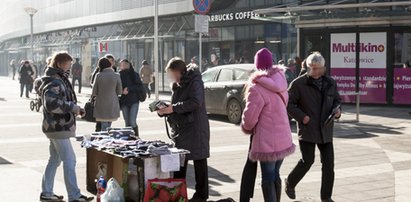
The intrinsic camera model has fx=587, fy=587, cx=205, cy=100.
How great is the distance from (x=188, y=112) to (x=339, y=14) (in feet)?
46.3

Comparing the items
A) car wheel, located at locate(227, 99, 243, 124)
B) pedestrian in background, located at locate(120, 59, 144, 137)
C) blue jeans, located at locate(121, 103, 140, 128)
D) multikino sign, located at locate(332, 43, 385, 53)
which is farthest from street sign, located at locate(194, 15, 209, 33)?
multikino sign, located at locate(332, 43, 385, 53)

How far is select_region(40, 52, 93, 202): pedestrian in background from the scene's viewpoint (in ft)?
21.5

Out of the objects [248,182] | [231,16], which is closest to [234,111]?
[248,182]

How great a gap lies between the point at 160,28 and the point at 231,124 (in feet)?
51.8

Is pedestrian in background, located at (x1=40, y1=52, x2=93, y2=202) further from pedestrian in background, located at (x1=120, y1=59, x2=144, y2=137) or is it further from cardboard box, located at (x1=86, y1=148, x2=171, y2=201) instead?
pedestrian in background, located at (x1=120, y1=59, x2=144, y2=137)

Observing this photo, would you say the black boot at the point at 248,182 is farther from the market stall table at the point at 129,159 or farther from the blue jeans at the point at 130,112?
the blue jeans at the point at 130,112

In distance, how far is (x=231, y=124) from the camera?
606 inches

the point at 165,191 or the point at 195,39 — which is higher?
the point at 195,39

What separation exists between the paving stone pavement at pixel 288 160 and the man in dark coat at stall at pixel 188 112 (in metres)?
0.82

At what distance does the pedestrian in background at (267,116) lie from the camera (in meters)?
5.77

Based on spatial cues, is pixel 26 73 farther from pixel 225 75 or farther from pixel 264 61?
pixel 264 61

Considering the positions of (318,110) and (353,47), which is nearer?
(318,110)

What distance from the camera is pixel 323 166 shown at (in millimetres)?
6676

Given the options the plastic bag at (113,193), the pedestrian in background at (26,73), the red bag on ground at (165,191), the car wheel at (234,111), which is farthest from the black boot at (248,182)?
the pedestrian in background at (26,73)
